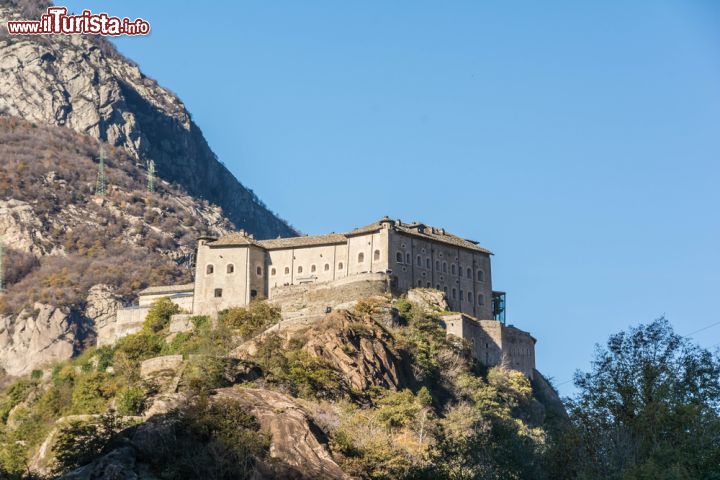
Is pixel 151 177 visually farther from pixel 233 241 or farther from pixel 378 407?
pixel 378 407

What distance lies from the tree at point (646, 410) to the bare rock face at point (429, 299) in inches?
1221

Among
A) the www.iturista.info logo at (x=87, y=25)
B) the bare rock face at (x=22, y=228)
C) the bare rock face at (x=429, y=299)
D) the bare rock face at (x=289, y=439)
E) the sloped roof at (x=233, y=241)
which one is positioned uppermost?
the www.iturista.info logo at (x=87, y=25)

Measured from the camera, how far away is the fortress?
89688 millimetres

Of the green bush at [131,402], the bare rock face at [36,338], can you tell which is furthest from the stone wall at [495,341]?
the bare rock face at [36,338]

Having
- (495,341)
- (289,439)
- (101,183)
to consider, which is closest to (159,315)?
(495,341)

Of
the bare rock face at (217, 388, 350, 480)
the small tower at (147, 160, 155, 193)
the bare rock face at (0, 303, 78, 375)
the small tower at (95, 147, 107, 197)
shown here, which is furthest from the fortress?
the small tower at (147, 160, 155, 193)

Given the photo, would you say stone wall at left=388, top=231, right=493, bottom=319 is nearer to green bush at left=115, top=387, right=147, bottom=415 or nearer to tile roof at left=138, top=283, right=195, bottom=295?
tile roof at left=138, top=283, right=195, bottom=295

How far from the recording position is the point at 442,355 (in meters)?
83.4

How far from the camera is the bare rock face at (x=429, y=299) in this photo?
88.9 m

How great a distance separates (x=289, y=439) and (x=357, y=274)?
31.6 metres

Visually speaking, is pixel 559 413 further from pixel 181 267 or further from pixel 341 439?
pixel 181 267

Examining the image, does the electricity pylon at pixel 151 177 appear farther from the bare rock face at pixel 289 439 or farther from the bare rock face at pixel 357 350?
the bare rock face at pixel 289 439

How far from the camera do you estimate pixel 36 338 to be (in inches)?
5408

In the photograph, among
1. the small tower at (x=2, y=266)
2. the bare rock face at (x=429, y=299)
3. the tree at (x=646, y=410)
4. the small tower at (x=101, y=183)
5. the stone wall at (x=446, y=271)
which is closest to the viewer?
the tree at (x=646, y=410)
